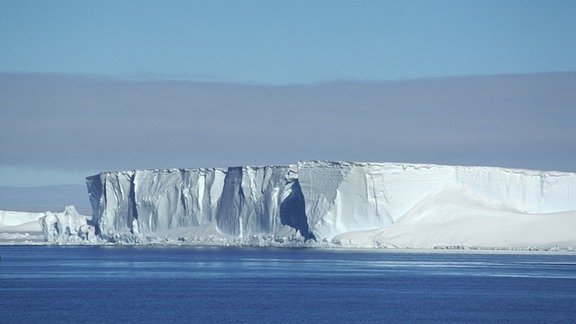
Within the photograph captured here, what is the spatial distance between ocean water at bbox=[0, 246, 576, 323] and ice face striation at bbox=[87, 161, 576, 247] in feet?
13.8

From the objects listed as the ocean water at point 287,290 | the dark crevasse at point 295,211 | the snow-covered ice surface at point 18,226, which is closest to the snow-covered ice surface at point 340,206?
the dark crevasse at point 295,211

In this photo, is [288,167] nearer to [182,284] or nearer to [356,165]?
[356,165]

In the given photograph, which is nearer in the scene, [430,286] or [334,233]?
[430,286]

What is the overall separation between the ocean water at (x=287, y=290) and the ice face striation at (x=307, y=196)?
4215mm

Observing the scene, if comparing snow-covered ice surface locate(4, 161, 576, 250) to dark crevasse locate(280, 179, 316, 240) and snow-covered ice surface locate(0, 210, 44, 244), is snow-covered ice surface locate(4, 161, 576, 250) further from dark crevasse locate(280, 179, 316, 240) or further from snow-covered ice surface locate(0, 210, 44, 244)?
snow-covered ice surface locate(0, 210, 44, 244)

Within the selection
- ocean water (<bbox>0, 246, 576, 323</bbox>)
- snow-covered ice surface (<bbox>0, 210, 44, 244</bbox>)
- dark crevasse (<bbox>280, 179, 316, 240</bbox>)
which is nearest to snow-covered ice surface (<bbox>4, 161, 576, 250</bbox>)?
dark crevasse (<bbox>280, 179, 316, 240</bbox>)

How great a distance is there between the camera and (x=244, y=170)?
186ft

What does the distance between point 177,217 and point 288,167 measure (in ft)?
21.9

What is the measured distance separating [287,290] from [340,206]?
20.6m

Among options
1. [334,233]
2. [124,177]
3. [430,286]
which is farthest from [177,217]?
[430,286]

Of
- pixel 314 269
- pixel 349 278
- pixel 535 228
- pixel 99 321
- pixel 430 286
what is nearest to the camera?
pixel 99 321

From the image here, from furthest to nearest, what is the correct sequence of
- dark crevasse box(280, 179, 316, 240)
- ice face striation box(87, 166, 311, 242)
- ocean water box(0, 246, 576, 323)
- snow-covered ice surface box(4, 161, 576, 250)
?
ice face striation box(87, 166, 311, 242)
dark crevasse box(280, 179, 316, 240)
snow-covered ice surface box(4, 161, 576, 250)
ocean water box(0, 246, 576, 323)

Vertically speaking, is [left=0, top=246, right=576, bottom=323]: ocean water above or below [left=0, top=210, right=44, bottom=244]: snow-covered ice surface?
below

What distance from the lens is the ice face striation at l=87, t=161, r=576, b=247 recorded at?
175 ft
